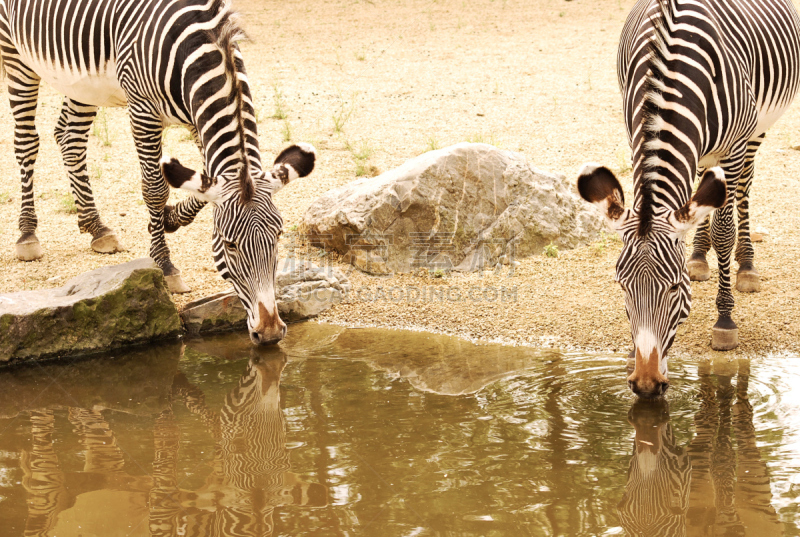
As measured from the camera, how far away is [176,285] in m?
6.83

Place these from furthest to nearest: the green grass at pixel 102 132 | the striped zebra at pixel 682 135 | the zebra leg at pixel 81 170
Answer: the green grass at pixel 102 132 < the zebra leg at pixel 81 170 < the striped zebra at pixel 682 135

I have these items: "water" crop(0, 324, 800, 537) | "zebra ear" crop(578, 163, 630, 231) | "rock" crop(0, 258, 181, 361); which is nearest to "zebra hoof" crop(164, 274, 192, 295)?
"rock" crop(0, 258, 181, 361)

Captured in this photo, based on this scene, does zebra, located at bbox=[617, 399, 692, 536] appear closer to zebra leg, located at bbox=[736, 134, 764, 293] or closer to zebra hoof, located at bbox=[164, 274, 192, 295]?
zebra leg, located at bbox=[736, 134, 764, 293]

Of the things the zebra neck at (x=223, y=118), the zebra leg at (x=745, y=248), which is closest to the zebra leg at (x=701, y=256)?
the zebra leg at (x=745, y=248)

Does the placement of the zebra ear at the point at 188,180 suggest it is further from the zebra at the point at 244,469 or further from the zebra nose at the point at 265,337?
the zebra at the point at 244,469

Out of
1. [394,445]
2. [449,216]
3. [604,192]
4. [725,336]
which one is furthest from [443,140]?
[394,445]

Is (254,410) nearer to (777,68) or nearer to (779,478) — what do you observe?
(779,478)

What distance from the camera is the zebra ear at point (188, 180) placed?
16.5 feet

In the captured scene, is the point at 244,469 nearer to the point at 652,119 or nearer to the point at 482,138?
the point at 652,119

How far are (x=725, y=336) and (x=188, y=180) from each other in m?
3.95

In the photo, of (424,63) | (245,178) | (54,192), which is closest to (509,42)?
(424,63)

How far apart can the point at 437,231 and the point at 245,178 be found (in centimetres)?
263

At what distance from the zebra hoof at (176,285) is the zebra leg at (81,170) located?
129 cm

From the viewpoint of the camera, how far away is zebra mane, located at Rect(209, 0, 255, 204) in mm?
5012
